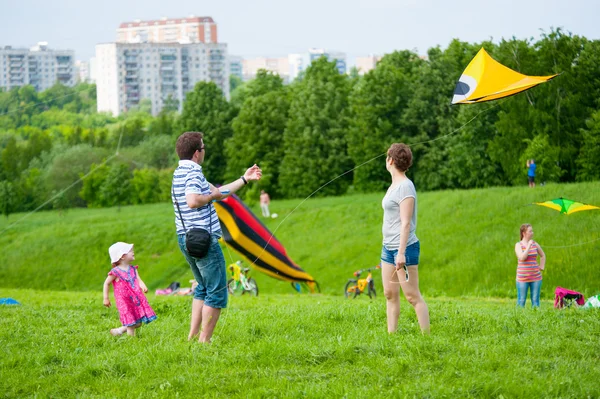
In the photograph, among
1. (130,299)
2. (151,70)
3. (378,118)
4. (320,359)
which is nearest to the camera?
(320,359)

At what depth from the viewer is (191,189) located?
263 inches

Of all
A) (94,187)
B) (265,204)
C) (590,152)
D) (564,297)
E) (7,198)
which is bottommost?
(7,198)

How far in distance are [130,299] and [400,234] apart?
282 centimetres

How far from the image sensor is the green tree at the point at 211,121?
1976 inches


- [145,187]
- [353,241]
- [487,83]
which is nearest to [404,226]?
[487,83]

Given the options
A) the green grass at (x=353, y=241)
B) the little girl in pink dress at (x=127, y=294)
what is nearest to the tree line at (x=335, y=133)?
the green grass at (x=353, y=241)

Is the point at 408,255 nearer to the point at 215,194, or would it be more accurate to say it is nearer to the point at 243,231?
the point at 215,194

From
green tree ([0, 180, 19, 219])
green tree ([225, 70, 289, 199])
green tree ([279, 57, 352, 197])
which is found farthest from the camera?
green tree ([0, 180, 19, 219])

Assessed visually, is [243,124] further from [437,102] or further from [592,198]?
[592,198]

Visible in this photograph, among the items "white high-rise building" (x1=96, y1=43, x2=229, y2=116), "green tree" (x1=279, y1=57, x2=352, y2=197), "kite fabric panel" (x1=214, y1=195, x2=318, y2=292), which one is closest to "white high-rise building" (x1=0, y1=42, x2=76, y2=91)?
"white high-rise building" (x1=96, y1=43, x2=229, y2=116)

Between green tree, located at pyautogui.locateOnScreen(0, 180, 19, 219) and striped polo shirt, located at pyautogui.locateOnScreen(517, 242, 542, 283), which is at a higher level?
striped polo shirt, located at pyautogui.locateOnScreen(517, 242, 542, 283)

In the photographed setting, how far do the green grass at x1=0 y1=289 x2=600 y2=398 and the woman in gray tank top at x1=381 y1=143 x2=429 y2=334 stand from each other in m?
0.42

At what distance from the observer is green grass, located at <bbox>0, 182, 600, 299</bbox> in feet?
77.6

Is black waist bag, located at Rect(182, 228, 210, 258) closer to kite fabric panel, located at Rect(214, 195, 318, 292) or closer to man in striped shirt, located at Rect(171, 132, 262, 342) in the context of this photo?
man in striped shirt, located at Rect(171, 132, 262, 342)
